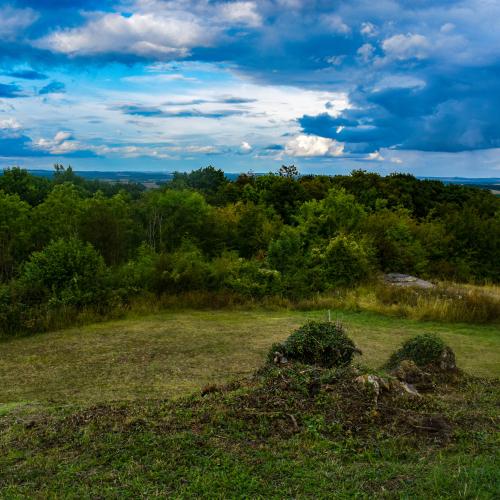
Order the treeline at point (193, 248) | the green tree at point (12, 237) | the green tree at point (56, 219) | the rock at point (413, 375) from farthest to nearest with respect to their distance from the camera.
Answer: the green tree at point (56, 219)
the green tree at point (12, 237)
the treeline at point (193, 248)
the rock at point (413, 375)

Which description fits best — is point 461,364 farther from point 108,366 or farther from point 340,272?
point 340,272

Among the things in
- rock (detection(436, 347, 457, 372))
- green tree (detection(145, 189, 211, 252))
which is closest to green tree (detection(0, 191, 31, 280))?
green tree (detection(145, 189, 211, 252))

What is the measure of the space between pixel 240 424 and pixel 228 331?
20.1 feet

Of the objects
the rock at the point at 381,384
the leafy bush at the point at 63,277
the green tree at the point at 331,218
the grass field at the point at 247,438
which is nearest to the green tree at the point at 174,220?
the green tree at the point at 331,218

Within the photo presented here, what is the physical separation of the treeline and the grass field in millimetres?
4886

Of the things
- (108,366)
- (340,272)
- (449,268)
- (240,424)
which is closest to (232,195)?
(449,268)

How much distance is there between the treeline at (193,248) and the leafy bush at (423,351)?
7523 millimetres

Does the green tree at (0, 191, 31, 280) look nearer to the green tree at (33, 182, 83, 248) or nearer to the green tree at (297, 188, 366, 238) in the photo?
the green tree at (33, 182, 83, 248)

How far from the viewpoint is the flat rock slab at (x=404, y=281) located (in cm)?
1755

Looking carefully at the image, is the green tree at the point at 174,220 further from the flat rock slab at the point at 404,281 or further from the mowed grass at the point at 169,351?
the mowed grass at the point at 169,351

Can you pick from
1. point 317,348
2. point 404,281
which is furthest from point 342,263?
point 317,348

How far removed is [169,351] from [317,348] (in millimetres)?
3601

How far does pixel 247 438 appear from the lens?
498 centimetres

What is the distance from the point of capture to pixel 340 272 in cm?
1695
